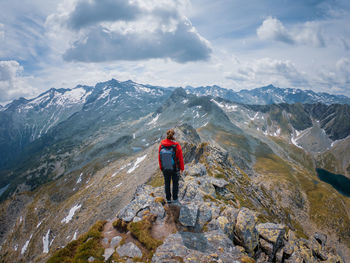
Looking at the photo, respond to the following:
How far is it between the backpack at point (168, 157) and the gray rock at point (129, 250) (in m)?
5.52

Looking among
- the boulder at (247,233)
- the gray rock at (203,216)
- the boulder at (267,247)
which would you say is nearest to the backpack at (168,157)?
the gray rock at (203,216)

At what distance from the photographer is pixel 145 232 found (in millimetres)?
12883

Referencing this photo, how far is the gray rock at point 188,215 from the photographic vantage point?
14.1 m

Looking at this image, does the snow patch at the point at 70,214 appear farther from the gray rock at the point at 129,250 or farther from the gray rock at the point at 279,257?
the gray rock at the point at 279,257

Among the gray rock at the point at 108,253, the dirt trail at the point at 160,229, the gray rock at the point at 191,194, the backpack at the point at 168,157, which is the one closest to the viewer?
the gray rock at the point at 108,253

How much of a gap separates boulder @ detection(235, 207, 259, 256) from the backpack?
732cm

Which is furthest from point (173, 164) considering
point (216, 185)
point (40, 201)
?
point (40, 201)

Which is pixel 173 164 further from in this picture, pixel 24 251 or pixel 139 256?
pixel 24 251

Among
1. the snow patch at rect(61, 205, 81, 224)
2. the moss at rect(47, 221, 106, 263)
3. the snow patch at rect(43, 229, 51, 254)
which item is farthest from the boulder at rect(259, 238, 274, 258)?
the snow patch at rect(61, 205, 81, 224)

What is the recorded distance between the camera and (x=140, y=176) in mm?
82562

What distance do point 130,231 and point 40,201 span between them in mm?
156251

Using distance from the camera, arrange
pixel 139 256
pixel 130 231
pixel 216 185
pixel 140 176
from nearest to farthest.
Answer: pixel 139 256 → pixel 130 231 → pixel 216 185 → pixel 140 176

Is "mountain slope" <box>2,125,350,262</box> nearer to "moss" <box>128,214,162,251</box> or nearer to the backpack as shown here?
"moss" <box>128,214,162,251</box>

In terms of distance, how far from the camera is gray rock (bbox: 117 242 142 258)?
11.3 metres
